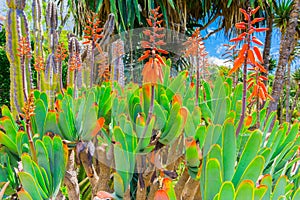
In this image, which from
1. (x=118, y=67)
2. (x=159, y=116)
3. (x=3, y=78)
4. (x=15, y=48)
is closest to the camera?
(x=159, y=116)

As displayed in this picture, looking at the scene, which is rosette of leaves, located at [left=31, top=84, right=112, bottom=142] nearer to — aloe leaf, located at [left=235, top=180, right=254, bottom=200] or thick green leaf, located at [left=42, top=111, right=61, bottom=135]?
thick green leaf, located at [left=42, top=111, right=61, bottom=135]

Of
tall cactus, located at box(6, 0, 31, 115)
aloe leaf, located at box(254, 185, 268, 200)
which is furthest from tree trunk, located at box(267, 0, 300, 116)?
aloe leaf, located at box(254, 185, 268, 200)

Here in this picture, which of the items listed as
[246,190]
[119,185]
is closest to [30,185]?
[119,185]

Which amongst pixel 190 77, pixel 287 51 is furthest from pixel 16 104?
pixel 287 51

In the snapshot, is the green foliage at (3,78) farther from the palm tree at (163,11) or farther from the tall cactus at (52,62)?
the tall cactus at (52,62)

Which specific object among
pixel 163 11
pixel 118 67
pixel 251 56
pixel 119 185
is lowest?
pixel 119 185

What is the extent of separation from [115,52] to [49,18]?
1976mm

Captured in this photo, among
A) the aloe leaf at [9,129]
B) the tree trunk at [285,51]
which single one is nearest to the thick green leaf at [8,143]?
the aloe leaf at [9,129]

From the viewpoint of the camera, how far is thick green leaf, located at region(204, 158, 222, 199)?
77cm

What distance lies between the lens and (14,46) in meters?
2.78

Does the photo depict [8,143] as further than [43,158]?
Yes

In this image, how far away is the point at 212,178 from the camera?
79 centimetres

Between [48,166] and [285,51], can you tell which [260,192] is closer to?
[48,166]

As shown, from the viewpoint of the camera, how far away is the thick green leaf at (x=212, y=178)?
771 mm
